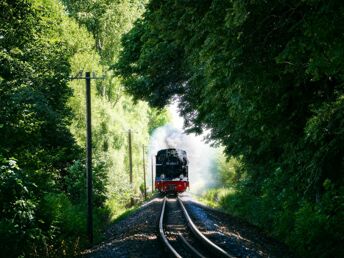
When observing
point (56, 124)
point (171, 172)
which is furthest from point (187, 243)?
point (171, 172)

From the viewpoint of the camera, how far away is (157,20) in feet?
27.9

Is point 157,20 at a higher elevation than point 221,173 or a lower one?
higher

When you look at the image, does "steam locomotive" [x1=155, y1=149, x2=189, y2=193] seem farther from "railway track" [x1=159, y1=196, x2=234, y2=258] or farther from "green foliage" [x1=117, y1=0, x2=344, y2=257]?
"green foliage" [x1=117, y1=0, x2=344, y2=257]

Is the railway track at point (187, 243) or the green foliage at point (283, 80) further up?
the green foliage at point (283, 80)

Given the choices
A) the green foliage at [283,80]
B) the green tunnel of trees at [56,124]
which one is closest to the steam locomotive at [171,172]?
the green tunnel of trees at [56,124]

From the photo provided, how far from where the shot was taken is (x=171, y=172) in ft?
124

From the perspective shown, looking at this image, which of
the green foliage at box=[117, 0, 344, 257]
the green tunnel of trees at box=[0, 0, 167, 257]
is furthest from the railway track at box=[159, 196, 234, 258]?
the green tunnel of trees at box=[0, 0, 167, 257]

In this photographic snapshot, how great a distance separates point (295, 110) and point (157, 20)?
3500 mm

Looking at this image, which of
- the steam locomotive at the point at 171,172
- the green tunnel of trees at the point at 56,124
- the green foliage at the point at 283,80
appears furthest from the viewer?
the steam locomotive at the point at 171,172

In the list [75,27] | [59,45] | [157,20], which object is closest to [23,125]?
[157,20]

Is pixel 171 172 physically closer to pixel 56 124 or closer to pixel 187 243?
pixel 56 124

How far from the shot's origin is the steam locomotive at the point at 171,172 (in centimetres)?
3753

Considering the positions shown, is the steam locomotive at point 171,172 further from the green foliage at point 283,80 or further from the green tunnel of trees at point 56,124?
the green foliage at point 283,80

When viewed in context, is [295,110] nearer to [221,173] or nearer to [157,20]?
[157,20]
